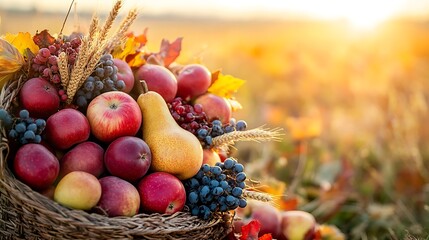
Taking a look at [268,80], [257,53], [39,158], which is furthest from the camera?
[268,80]

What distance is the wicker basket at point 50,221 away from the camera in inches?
87.9

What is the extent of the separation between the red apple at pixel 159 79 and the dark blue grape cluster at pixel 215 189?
42 centimetres

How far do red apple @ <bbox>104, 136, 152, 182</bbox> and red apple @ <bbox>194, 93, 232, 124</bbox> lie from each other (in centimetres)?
51

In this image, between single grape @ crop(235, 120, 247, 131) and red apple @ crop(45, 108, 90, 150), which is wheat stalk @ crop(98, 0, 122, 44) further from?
single grape @ crop(235, 120, 247, 131)

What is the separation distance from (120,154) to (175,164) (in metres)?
0.25

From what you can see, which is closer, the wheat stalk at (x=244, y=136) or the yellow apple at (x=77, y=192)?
the yellow apple at (x=77, y=192)

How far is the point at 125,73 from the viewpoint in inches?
109

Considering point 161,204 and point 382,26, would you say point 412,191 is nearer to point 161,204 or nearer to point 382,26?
point 161,204

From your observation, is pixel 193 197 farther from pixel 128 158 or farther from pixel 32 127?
pixel 32 127

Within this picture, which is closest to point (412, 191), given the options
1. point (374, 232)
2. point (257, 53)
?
point (374, 232)

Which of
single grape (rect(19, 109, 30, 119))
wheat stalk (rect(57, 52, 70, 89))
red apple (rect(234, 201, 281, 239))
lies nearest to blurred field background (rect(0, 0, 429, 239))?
red apple (rect(234, 201, 281, 239))

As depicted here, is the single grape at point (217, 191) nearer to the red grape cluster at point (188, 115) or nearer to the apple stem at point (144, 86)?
the red grape cluster at point (188, 115)

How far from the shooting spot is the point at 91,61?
2469 millimetres

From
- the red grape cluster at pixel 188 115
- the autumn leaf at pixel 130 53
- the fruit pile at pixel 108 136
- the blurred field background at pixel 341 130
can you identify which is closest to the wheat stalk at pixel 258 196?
the fruit pile at pixel 108 136
